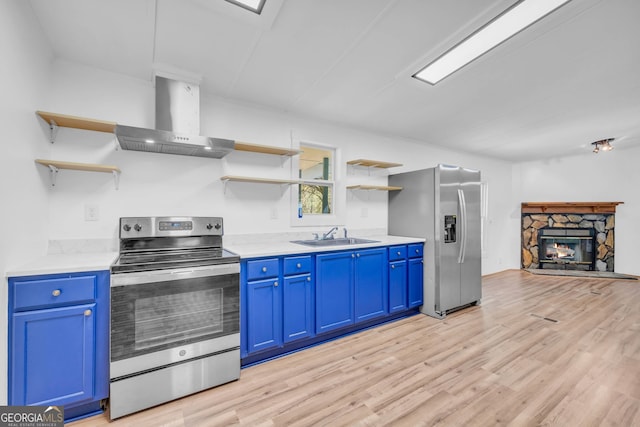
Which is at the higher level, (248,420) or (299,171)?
(299,171)

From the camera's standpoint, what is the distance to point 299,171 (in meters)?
3.26

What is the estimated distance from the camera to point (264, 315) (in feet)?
7.47

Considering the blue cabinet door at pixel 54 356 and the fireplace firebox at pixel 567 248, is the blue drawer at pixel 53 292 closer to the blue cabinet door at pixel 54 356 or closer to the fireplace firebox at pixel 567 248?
the blue cabinet door at pixel 54 356

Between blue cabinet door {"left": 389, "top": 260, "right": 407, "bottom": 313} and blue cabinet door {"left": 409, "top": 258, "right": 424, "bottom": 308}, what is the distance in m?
0.11

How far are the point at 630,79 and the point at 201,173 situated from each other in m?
4.12

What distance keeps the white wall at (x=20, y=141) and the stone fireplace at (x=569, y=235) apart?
310 inches

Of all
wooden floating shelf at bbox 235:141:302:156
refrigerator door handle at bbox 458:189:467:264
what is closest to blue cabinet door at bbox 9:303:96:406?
wooden floating shelf at bbox 235:141:302:156

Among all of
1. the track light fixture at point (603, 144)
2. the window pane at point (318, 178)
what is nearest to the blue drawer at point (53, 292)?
the window pane at point (318, 178)

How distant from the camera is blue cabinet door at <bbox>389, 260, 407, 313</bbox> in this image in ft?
10.3

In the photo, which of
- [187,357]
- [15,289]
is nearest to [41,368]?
[15,289]

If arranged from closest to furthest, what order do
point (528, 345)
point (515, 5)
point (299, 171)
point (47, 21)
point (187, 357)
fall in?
point (515, 5)
point (47, 21)
point (187, 357)
point (528, 345)
point (299, 171)

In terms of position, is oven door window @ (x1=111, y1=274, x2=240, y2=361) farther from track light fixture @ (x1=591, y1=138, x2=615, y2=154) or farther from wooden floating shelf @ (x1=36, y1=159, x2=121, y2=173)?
track light fixture @ (x1=591, y1=138, x2=615, y2=154)

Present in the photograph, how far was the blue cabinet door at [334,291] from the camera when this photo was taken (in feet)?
8.54

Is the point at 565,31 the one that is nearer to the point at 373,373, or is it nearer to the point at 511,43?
the point at 511,43
